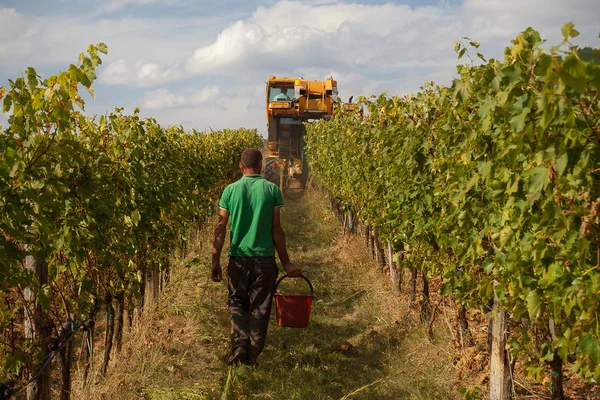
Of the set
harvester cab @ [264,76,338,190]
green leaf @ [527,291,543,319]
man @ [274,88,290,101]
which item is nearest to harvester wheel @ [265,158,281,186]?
harvester cab @ [264,76,338,190]

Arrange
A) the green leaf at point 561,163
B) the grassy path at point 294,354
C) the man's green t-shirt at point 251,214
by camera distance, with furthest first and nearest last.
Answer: the man's green t-shirt at point 251,214 → the grassy path at point 294,354 → the green leaf at point 561,163

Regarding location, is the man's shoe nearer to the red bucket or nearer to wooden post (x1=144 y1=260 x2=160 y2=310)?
the red bucket

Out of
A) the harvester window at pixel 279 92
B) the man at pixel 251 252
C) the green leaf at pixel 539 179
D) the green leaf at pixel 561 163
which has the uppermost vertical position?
the harvester window at pixel 279 92

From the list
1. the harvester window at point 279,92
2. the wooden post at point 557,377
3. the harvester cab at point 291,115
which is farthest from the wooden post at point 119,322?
the harvester window at point 279,92

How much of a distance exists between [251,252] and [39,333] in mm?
1717

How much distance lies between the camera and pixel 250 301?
15.7 ft

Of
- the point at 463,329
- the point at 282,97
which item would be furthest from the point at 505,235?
the point at 282,97

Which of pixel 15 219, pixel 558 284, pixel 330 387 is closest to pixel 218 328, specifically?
pixel 330 387

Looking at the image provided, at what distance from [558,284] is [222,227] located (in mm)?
2771

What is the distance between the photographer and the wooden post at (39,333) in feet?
11.0

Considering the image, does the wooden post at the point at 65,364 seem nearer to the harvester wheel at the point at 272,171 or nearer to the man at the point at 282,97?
the harvester wheel at the point at 272,171

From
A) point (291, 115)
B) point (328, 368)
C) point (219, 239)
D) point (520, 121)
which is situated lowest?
point (328, 368)

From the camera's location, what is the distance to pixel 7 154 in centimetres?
244

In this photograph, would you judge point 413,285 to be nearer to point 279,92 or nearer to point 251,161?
point 251,161
